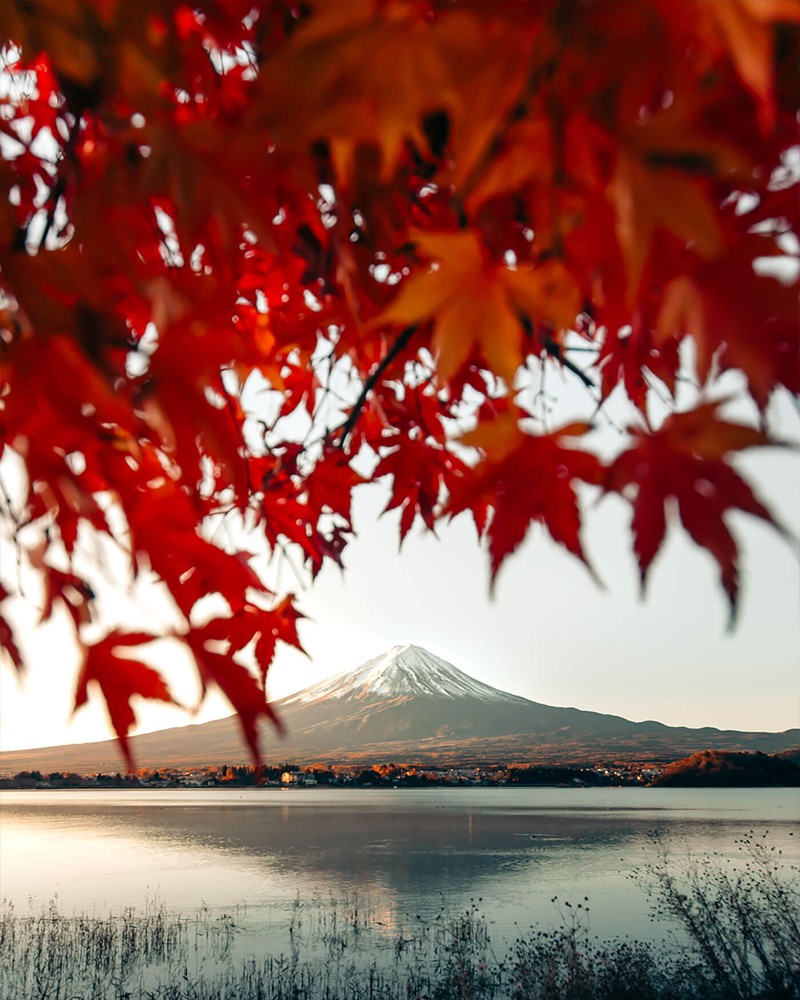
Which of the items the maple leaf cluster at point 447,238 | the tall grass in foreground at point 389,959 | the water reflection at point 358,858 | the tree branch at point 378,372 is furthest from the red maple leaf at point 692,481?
the water reflection at point 358,858

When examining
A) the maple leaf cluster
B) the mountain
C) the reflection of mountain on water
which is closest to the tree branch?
the maple leaf cluster

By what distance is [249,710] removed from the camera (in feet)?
2.03

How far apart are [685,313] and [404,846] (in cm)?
3923

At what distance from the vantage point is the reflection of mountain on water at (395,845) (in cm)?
2523

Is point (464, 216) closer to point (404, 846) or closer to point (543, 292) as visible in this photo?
point (543, 292)

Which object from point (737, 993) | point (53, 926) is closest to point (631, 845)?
point (53, 926)

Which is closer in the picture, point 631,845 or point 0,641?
point 0,641

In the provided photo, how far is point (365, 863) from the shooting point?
2947 centimetres

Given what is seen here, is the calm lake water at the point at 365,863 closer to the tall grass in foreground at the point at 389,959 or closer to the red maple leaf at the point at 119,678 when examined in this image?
the tall grass in foreground at the point at 389,959

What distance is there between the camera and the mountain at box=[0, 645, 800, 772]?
82688 mm

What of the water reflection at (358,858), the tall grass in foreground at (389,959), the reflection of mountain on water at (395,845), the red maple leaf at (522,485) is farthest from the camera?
the reflection of mountain on water at (395,845)

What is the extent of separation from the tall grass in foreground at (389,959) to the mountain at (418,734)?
57797mm

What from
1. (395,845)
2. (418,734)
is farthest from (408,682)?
(395,845)

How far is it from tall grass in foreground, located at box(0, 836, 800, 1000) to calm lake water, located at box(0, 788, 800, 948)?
132 cm
